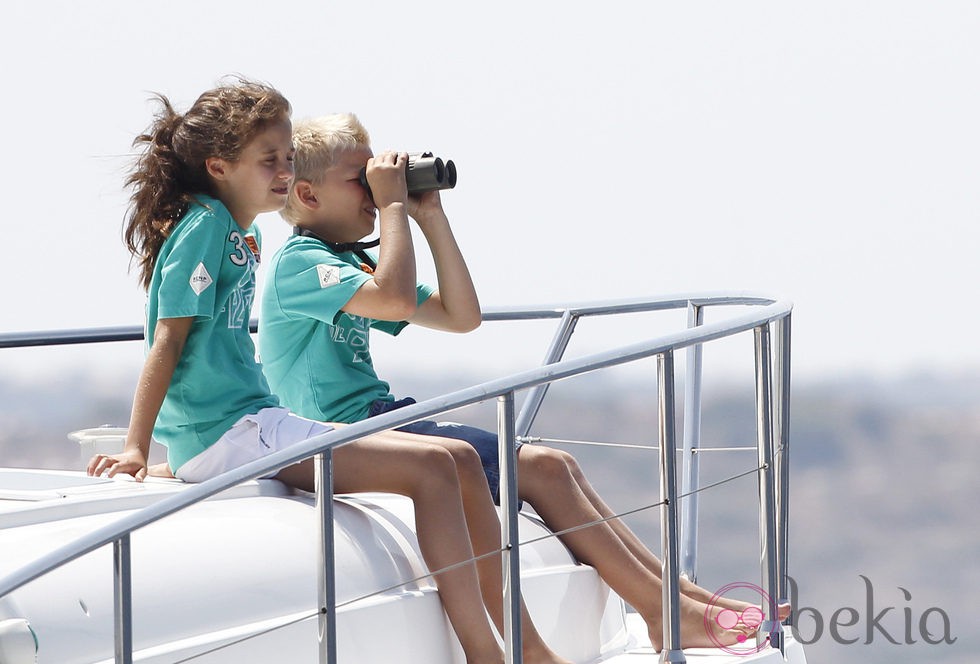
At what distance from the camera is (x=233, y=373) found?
9.49 ft

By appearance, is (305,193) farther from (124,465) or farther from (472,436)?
(124,465)

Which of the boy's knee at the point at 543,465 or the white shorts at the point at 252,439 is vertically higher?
the white shorts at the point at 252,439

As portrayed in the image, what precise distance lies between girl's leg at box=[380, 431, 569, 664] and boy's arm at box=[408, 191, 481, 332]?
0.49 m

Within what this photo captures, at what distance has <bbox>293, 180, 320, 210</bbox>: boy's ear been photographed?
3.22 m

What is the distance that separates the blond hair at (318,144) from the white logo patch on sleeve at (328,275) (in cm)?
25

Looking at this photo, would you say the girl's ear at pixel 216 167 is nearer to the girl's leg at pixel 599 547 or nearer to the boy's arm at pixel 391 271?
the boy's arm at pixel 391 271

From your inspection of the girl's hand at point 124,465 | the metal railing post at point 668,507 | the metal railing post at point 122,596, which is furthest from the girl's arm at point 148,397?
the metal railing post at point 668,507

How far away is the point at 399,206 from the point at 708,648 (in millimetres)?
1116

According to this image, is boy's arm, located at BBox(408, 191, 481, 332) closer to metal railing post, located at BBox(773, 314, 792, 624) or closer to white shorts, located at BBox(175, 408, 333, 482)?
white shorts, located at BBox(175, 408, 333, 482)

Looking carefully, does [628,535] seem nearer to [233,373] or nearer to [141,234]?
[233,373]

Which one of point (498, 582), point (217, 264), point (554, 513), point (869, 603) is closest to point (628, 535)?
point (554, 513)

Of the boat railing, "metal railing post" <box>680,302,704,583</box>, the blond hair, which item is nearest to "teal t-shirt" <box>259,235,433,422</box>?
the blond hair

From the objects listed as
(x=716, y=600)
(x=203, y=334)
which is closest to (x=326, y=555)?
(x=203, y=334)

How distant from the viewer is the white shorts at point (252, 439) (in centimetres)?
281
